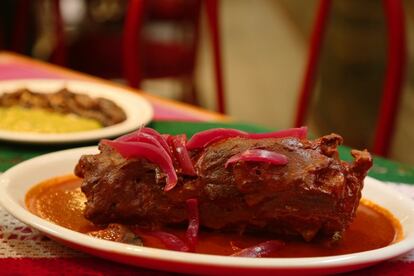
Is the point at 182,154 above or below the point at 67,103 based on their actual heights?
above

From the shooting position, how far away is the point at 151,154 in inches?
49.6

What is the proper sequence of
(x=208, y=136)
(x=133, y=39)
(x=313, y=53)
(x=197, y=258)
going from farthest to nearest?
(x=133, y=39)
(x=313, y=53)
(x=208, y=136)
(x=197, y=258)

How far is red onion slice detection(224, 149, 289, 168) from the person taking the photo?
1.20 metres

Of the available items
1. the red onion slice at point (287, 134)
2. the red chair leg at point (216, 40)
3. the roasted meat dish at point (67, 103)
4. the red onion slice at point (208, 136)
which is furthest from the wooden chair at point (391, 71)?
the red onion slice at point (208, 136)

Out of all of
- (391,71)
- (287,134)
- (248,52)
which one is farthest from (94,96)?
(248,52)

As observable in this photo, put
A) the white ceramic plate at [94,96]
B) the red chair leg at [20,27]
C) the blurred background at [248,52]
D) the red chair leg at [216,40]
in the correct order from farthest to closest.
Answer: the red chair leg at [20,27] → the blurred background at [248,52] → the red chair leg at [216,40] → the white ceramic plate at [94,96]

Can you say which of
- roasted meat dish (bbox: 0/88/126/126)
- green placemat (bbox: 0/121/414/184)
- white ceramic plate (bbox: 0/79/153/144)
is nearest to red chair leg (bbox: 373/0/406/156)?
green placemat (bbox: 0/121/414/184)

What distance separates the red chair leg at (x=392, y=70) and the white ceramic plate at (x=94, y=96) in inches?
43.5

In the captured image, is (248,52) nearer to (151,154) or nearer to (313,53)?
(313,53)

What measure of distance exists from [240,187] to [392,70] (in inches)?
72.8

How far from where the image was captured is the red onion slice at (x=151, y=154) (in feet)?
4.06

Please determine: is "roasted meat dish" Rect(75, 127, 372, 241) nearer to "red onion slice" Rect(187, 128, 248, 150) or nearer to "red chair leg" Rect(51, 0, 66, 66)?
"red onion slice" Rect(187, 128, 248, 150)

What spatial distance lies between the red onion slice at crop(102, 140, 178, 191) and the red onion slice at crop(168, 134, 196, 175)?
24mm

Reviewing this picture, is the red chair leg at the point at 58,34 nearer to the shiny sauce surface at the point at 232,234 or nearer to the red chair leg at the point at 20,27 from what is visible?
the red chair leg at the point at 20,27
